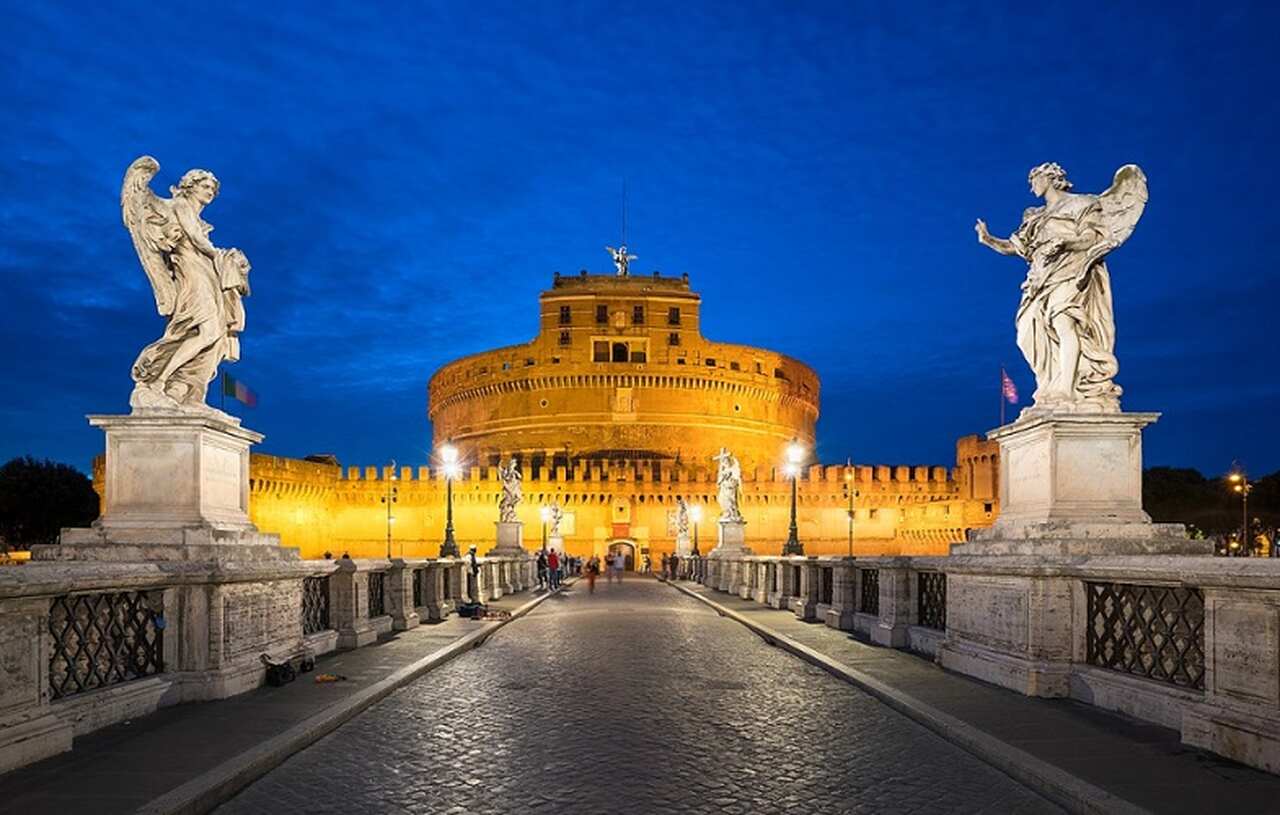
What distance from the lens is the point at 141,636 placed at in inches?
316

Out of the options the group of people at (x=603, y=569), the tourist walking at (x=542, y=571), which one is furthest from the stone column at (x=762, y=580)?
the tourist walking at (x=542, y=571)

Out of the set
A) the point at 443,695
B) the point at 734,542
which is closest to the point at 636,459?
the point at 734,542

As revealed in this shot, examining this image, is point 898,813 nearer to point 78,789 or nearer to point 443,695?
point 78,789

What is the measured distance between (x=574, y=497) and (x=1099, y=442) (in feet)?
213

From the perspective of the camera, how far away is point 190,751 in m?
6.47

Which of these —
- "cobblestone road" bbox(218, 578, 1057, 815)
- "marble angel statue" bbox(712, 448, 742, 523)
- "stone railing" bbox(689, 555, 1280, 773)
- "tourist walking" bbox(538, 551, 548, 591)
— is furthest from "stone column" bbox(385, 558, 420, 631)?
"tourist walking" bbox(538, 551, 548, 591)

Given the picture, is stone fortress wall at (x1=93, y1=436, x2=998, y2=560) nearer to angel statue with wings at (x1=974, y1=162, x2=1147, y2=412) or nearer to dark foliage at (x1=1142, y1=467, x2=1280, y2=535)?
dark foliage at (x1=1142, y1=467, x2=1280, y2=535)

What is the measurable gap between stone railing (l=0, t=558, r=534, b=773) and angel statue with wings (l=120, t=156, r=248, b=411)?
162 centimetres

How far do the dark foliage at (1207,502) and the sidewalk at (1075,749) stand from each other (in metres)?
72.3

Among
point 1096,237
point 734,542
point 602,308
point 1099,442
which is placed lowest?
point 734,542

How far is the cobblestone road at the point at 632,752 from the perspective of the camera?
5.82 m

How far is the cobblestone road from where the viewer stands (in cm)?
582

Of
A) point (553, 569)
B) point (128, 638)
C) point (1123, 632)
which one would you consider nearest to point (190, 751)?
point (128, 638)

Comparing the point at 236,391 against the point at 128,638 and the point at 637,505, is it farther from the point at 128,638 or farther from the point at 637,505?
the point at 637,505
